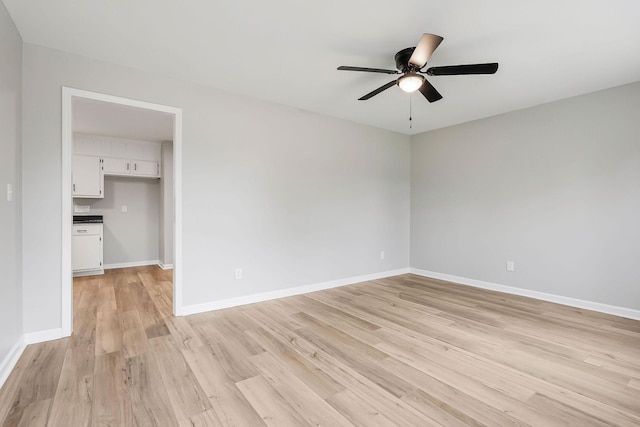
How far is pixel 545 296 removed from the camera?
3781mm

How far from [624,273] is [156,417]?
14.7ft

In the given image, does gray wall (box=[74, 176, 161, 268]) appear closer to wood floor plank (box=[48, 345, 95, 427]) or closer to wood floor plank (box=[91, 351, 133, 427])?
wood floor plank (box=[48, 345, 95, 427])

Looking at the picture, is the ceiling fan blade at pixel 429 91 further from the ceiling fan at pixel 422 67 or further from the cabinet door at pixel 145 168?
the cabinet door at pixel 145 168

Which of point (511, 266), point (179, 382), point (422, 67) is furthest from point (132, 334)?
point (511, 266)

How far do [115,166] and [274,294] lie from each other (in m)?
4.05

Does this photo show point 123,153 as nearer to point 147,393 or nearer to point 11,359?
point 11,359

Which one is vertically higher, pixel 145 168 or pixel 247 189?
pixel 145 168

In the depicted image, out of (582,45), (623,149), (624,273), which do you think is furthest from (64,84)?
(624,273)

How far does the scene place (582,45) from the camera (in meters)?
2.43

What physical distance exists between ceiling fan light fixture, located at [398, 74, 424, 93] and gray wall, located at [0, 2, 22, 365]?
2794 mm

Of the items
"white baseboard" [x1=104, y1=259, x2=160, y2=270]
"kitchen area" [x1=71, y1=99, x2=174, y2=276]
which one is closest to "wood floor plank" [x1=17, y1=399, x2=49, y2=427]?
"kitchen area" [x1=71, y1=99, x2=174, y2=276]

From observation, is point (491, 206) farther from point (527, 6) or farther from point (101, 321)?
point (101, 321)

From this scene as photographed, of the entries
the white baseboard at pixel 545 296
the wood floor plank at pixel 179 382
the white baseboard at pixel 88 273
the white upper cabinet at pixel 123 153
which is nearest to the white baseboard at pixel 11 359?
the wood floor plank at pixel 179 382

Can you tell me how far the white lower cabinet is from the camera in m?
4.97
